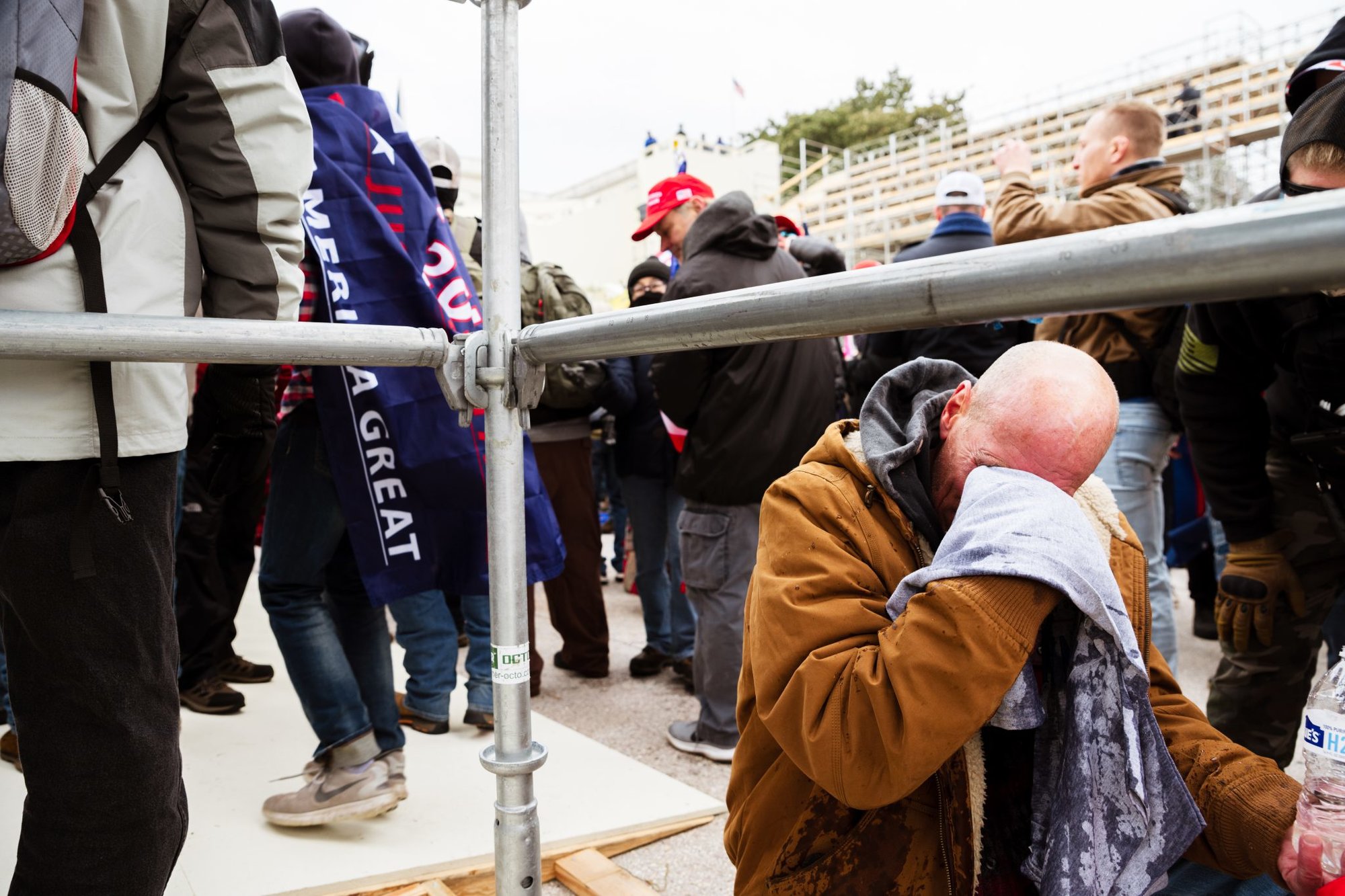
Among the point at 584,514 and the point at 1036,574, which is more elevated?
the point at 1036,574

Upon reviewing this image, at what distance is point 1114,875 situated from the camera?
3.93ft

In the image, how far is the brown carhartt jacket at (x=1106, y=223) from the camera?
10.1ft

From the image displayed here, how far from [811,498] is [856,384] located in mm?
3163

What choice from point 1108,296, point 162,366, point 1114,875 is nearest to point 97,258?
point 162,366

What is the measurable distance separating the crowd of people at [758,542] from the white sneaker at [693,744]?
1009mm

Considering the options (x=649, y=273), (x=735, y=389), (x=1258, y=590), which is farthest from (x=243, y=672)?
(x=1258, y=590)

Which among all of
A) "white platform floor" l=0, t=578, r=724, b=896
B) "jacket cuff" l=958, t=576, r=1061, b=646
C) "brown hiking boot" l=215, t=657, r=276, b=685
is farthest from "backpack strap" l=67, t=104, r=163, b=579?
"brown hiking boot" l=215, t=657, r=276, b=685

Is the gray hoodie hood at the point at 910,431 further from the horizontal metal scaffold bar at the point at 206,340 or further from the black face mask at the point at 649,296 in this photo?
the black face mask at the point at 649,296

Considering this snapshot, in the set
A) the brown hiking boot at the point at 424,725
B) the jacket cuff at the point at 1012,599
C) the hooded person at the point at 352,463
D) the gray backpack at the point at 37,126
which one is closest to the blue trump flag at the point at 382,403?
the hooded person at the point at 352,463

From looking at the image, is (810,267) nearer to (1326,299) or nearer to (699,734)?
(699,734)

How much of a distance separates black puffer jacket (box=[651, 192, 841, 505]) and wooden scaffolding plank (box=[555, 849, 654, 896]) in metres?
1.32

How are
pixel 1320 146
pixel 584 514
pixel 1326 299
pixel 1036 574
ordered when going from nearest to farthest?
1. pixel 1036 574
2. pixel 1320 146
3. pixel 1326 299
4. pixel 584 514

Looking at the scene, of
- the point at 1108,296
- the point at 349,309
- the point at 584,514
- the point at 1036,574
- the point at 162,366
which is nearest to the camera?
the point at 1108,296

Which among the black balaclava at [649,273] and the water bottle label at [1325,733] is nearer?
the water bottle label at [1325,733]
